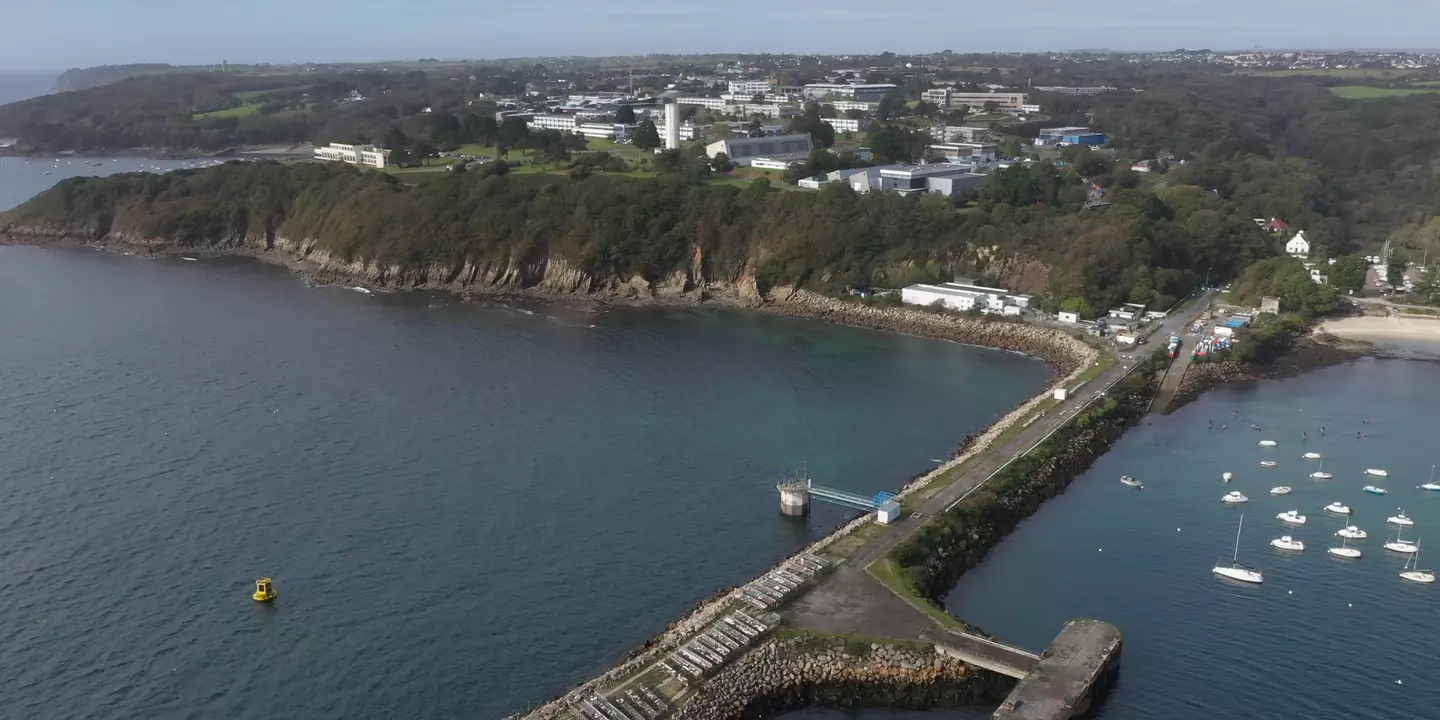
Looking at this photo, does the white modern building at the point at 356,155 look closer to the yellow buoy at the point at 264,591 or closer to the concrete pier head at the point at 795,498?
the concrete pier head at the point at 795,498

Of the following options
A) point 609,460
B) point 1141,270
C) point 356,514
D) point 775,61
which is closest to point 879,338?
point 1141,270

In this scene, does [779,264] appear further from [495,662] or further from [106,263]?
[106,263]

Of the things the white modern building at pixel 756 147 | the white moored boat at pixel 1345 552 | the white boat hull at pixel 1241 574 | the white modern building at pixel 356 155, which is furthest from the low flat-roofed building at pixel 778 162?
the white boat hull at pixel 1241 574

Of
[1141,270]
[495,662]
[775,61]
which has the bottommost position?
[495,662]

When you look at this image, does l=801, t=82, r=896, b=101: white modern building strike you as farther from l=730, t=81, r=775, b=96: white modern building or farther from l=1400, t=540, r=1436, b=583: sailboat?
l=1400, t=540, r=1436, b=583: sailboat

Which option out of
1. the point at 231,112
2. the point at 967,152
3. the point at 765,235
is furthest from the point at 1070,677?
the point at 231,112

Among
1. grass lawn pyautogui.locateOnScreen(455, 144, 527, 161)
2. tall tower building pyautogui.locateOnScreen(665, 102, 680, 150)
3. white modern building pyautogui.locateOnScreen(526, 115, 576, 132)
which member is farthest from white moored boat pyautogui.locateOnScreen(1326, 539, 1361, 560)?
white modern building pyautogui.locateOnScreen(526, 115, 576, 132)

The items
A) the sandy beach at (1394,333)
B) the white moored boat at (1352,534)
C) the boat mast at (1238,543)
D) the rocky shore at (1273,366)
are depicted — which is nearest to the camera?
the boat mast at (1238,543)
